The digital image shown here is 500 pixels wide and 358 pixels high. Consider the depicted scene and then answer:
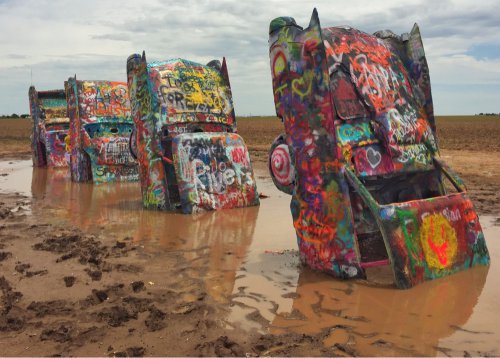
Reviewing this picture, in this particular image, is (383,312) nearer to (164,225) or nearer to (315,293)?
(315,293)

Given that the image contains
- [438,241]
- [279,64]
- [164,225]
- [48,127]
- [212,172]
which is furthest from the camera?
[48,127]

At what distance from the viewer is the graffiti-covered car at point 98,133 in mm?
12359

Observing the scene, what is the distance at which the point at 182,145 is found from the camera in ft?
26.9

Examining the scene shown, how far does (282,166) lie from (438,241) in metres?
1.61

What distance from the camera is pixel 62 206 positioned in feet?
30.7

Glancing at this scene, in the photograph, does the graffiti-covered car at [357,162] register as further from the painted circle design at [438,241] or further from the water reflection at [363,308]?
the water reflection at [363,308]

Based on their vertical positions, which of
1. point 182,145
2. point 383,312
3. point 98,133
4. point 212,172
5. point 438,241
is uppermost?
point 98,133

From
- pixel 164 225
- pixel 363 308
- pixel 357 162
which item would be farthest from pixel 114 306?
pixel 164 225

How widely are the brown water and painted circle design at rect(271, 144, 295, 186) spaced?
87 cm

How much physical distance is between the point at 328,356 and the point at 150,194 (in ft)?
19.7

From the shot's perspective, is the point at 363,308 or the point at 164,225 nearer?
the point at 363,308

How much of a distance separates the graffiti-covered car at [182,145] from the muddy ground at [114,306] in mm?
1909

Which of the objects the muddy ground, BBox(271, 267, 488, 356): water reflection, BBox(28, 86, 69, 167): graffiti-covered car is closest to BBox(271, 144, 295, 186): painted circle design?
BBox(271, 267, 488, 356): water reflection

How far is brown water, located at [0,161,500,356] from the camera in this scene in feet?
11.8
